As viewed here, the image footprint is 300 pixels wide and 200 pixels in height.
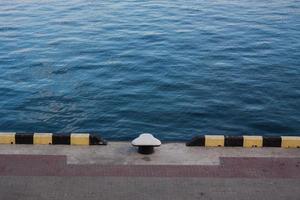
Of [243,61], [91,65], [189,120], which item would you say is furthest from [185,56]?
[189,120]

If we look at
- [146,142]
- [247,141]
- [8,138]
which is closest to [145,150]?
[146,142]

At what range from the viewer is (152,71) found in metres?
Answer: 27.1

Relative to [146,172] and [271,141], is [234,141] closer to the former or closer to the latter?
[271,141]

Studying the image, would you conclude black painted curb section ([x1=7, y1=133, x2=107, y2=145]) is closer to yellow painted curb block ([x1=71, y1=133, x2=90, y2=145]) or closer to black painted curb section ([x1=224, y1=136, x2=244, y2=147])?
yellow painted curb block ([x1=71, y1=133, x2=90, y2=145])

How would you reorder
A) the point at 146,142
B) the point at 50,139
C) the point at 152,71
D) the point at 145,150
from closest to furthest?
the point at 146,142, the point at 145,150, the point at 50,139, the point at 152,71

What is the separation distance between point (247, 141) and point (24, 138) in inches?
244

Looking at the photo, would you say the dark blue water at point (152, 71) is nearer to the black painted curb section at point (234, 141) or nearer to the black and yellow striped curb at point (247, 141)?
the black and yellow striped curb at point (247, 141)

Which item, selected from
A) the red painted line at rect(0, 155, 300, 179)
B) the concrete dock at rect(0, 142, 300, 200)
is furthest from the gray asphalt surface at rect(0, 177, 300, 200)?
the red painted line at rect(0, 155, 300, 179)

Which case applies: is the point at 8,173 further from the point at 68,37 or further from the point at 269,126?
the point at 68,37

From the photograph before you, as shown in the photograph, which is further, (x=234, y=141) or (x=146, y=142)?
(x=234, y=141)

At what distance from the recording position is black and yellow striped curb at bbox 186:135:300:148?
46.0 feet

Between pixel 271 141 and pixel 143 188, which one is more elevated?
pixel 271 141

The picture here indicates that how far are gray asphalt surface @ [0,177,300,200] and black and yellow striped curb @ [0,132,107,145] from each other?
1965mm

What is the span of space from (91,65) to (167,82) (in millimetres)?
5063
